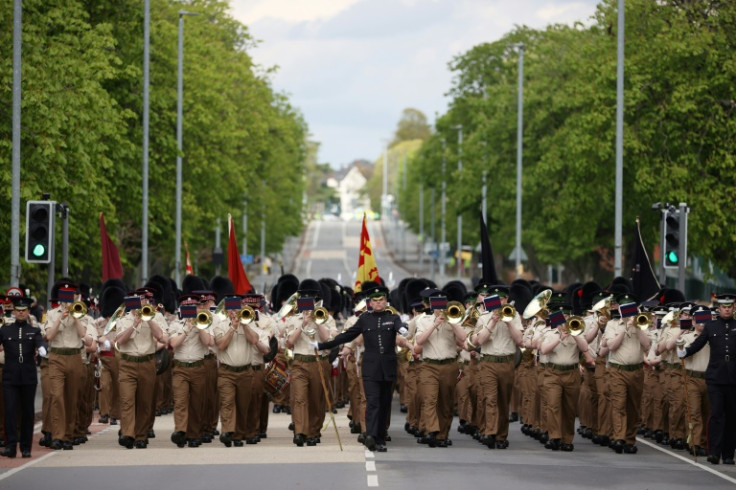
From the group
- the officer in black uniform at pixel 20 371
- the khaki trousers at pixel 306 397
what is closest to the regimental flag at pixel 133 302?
the officer in black uniform at pixel 20 371

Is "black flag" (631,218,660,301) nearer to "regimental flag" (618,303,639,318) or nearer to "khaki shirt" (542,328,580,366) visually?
"khaki shirt" (542,328,580,366)

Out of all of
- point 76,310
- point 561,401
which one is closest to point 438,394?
point 561,401

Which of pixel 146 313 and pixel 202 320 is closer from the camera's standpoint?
pixel 146 313

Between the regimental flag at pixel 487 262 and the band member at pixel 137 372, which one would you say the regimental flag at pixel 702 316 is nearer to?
the regimental flag at pixel 487 262

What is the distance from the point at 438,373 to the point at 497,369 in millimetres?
849

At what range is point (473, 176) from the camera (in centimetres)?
7344

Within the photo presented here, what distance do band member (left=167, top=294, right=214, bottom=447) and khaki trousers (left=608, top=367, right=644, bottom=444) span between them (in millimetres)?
5514

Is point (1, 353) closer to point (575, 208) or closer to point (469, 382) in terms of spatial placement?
point (469, 382)

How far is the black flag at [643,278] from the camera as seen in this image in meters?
29.7

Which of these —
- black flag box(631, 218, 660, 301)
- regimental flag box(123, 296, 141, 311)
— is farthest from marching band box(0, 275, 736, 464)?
black flag box(631, 218, 660, 301)

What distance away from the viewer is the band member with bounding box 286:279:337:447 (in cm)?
2377

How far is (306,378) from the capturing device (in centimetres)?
2395

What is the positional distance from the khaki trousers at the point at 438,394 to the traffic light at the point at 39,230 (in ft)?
22.7

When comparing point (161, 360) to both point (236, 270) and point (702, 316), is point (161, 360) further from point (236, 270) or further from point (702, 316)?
point (702, 316)
